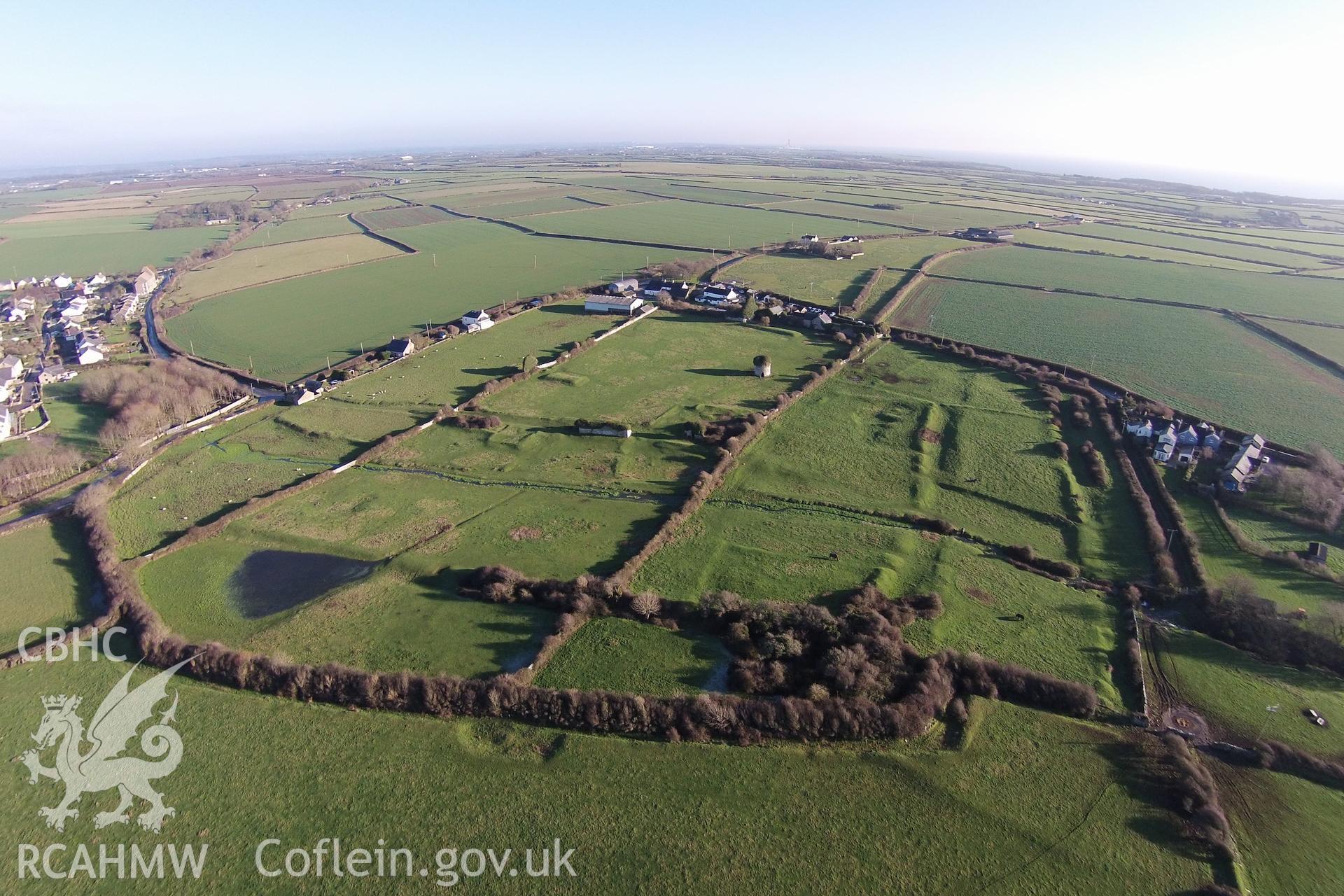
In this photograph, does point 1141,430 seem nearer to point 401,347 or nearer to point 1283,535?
point 1283,535

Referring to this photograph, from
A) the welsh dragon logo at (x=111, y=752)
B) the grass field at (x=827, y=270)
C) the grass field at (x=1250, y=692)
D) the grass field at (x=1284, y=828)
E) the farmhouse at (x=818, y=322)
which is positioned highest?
the grass field at (x=827, y=270)

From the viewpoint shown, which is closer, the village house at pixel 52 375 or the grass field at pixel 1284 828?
the grass field at pixel 1284 828

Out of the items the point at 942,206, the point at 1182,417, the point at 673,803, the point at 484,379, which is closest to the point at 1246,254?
the point at 942,206

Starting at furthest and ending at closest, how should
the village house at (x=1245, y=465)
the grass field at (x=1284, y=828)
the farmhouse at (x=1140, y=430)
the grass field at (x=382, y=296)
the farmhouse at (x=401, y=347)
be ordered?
the grass field at (x=382, y=296) → the farmhouse at (x=401, y=347) → the farmhouse at (x=1140, y=430) → the village house at (x=1245, y=465) → the grass field at (x=1284, y=828)

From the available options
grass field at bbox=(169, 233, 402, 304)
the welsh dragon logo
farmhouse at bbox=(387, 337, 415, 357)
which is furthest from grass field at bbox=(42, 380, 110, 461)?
grass field at bbox=(169, 233, 402, 304)

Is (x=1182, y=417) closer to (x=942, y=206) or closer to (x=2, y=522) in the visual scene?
(x=2, y=522)

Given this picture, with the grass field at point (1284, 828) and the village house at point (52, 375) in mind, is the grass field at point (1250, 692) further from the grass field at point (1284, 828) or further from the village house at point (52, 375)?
the village house at point (52, 375)

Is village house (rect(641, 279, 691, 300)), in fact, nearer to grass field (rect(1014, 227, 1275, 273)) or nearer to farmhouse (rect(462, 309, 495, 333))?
farmhouse (rect(462, 309, 495, 333))

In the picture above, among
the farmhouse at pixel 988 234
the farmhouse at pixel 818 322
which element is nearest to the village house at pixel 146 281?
the farmhouse at pixel 818 322
